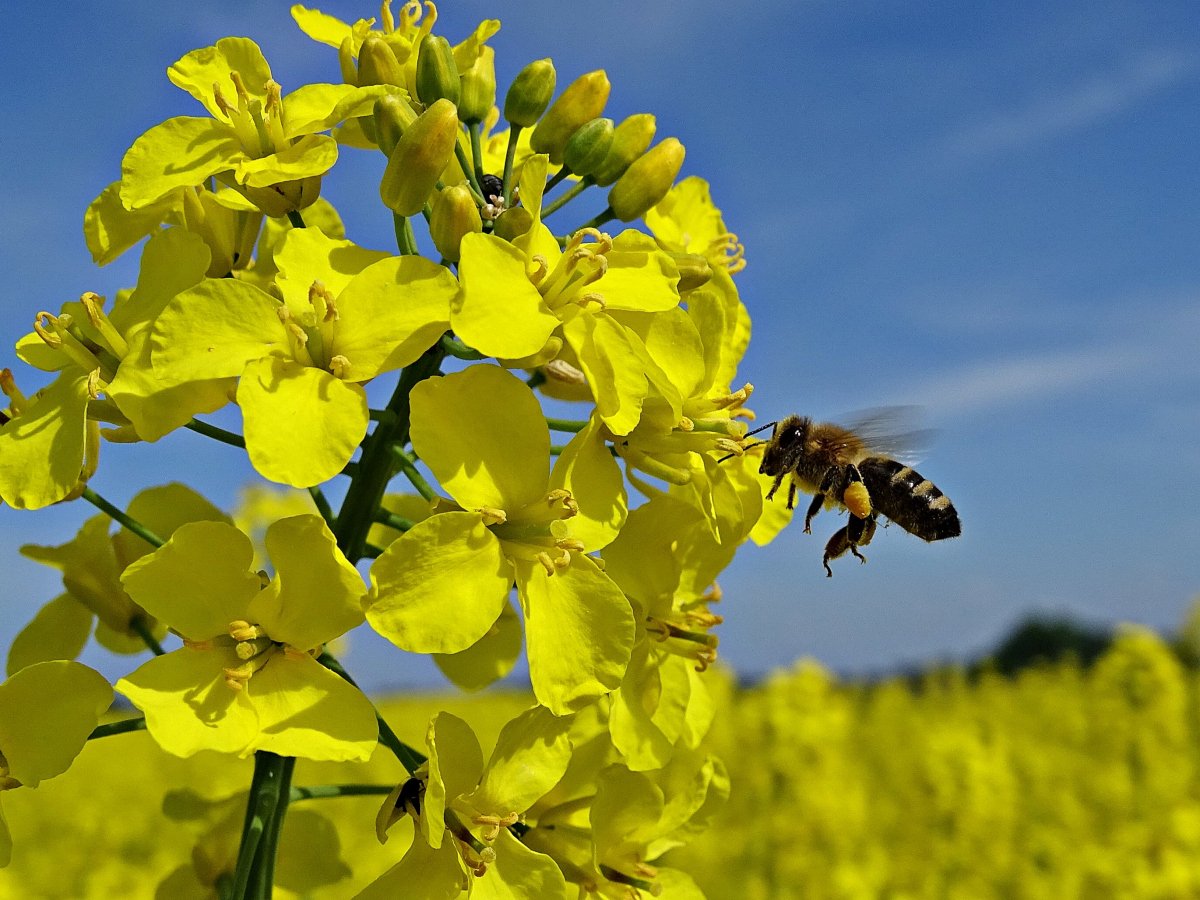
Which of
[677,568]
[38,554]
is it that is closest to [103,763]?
[38,554]

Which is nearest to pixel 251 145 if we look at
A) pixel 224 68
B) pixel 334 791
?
pixel 224 68

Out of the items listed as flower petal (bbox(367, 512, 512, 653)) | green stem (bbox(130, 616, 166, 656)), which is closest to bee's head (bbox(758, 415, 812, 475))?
flower petal (bbox(367, 512, 512, 653))

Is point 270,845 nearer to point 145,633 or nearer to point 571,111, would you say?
point 145,633

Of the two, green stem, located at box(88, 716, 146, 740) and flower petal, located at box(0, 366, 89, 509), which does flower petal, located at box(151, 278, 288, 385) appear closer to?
flower petal, located at box(0, 366, 89, 509)

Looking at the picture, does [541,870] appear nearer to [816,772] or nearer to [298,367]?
[298,367]

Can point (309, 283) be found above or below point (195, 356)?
above

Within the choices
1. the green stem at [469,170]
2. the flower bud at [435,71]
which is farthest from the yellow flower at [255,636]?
the flower bud at [435,71]

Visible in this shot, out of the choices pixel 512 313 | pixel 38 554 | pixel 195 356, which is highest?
pixel 512 313
